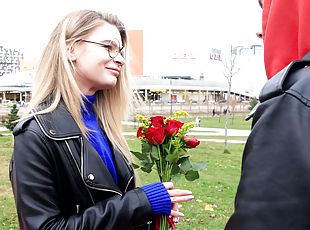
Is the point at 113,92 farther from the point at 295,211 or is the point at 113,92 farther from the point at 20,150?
the point at 295,211

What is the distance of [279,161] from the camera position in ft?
2.55

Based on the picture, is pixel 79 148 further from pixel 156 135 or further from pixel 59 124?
pixel 156 135

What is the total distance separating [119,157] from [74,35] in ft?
1.87

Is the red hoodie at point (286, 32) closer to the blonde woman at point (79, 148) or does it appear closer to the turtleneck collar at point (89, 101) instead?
the blonde woman at point (79, 148)

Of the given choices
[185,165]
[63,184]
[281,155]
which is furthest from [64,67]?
[281,155]

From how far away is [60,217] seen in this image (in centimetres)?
158

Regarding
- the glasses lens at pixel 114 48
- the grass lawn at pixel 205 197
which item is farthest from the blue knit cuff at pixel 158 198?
the grass lawn at pixel 205 197

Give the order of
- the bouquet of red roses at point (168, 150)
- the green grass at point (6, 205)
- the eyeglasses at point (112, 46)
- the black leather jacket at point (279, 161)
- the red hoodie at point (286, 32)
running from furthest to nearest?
the green grass at point (6, 205)
the bouquet of red roses at point (168, 150)
the eyeglasses at point (112, 46)
the red hoodie at point (286, 32)
the black leather jacket at point (279, 161)

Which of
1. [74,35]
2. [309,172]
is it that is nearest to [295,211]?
[309,172]

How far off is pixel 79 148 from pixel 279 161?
3.37 feet

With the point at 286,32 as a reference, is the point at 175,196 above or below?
below

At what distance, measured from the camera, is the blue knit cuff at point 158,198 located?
170 cm

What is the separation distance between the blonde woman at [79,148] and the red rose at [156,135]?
144mm

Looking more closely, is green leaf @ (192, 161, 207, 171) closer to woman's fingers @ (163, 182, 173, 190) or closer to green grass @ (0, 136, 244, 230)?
woman's fingers @ (163, 182, 173, 190)
